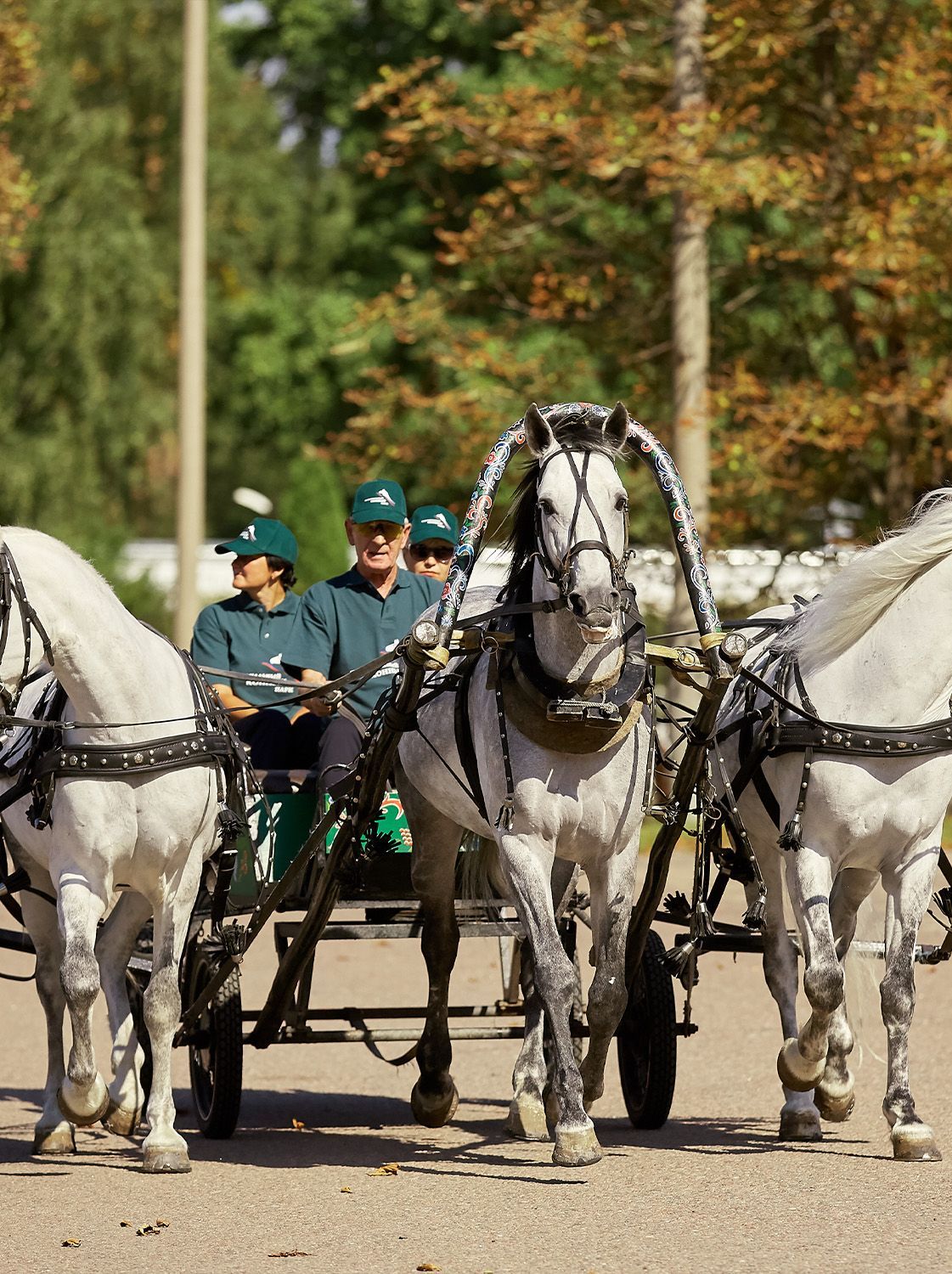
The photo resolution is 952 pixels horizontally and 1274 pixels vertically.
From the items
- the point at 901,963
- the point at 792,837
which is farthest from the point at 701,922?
the point at 901,963

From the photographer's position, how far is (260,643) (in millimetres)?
8570

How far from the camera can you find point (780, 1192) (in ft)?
19.5

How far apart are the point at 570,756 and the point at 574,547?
709 mm

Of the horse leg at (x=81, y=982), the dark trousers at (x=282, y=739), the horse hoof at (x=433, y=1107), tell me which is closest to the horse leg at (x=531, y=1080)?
the horse hoof at (x=433, y=1107)

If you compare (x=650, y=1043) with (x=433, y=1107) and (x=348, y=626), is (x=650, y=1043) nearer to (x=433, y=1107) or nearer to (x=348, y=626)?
(x=433, y=1107)

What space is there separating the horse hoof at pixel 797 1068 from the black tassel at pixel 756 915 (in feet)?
1.43

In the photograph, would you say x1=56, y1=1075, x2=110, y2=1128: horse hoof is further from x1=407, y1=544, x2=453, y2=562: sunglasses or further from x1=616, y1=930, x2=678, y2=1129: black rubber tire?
x1=407, y1=544, x2=453, y2=562: sunglasses

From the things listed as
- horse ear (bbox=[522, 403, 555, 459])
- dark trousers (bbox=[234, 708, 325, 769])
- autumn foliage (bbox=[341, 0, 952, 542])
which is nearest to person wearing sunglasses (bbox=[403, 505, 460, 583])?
dark trousers (bbox=[234, 708, 325, 769])

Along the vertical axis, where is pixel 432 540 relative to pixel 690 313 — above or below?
below

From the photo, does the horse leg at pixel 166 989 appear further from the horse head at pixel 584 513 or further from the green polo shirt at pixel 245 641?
the green polo shirt at pixel 245 641

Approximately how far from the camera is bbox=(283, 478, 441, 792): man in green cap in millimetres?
7914

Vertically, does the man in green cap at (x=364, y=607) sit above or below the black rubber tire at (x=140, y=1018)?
above

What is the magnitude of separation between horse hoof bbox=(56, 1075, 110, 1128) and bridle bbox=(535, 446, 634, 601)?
2170mm

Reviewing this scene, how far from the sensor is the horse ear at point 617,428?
6.16 metres
